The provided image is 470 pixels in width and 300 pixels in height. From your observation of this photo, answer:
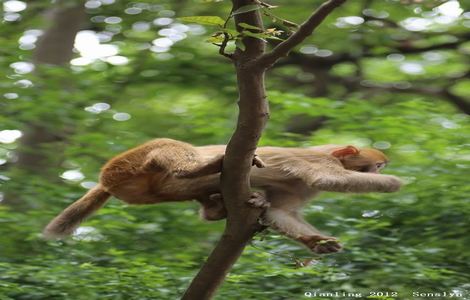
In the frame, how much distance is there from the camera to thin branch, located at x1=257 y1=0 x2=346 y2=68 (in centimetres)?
403

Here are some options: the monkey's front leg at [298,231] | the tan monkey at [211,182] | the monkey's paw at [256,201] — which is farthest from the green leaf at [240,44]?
the monkey's front leg at [298,231]

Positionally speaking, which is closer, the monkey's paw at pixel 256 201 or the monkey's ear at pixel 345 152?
the monkey's paw at pixel 256 201

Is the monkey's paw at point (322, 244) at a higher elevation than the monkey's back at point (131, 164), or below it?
below

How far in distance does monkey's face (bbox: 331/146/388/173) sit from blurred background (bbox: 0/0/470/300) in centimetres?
90

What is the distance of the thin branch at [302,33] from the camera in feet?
13.2

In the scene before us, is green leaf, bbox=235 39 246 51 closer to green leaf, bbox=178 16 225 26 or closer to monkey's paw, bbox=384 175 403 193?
green leaf, bbox=178 16 225 26

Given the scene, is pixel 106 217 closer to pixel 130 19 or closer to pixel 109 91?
pixel 109 91

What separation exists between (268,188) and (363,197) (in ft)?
8.69

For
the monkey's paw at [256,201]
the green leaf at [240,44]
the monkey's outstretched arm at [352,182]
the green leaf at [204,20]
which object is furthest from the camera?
the monkey's outstretched arm at [352,182]

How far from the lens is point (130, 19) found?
11906 mm

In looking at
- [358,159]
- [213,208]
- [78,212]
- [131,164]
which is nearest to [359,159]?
[358,159]

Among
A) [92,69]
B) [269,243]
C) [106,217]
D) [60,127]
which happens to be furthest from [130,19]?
[269,243]

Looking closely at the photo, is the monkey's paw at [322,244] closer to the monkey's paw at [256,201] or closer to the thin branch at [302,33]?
the monkey's paw at [256,201]

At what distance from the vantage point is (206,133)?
998 cm
